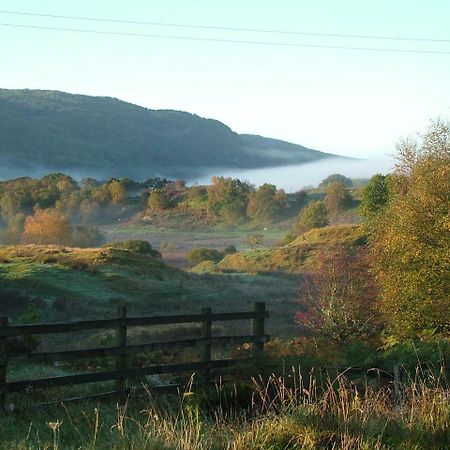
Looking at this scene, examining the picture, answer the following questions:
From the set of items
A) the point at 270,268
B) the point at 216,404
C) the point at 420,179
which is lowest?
the point at 270,268

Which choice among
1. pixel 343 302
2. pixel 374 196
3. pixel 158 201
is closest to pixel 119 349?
pixel 343 302

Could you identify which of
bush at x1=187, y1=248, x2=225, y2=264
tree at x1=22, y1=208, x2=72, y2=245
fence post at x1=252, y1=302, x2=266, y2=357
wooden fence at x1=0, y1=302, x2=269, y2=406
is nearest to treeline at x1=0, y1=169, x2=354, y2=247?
tree at x1=22, y1=208, x2=72, y2=245

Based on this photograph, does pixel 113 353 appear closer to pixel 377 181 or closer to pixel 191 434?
pixel 191 434

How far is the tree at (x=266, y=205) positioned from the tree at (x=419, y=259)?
12234cm

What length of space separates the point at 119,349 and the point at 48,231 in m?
85.7

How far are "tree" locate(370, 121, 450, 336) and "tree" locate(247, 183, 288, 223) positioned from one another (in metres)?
122

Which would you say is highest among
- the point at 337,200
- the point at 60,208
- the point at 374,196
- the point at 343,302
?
the point at 374,196

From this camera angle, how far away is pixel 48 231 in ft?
310

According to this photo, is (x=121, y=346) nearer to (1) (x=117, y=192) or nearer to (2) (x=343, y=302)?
(2) (x=343, y=302)

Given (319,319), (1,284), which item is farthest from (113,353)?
(1,284)

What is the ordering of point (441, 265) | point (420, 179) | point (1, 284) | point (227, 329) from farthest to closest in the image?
point (1, 284), point (227, 329), point (420, 179), point (441, 265)

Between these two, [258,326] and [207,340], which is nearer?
[207,340]

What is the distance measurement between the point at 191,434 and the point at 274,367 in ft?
18.0

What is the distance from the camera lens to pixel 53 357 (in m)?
10.4
